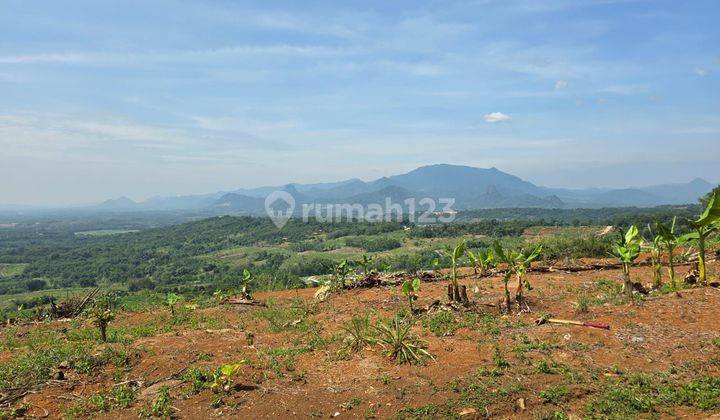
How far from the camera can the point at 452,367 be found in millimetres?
7234

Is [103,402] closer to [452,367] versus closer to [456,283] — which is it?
[452,367]

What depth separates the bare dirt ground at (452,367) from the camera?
604 cm

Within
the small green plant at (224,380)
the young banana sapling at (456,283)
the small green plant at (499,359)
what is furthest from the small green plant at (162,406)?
the young banana sapling at (456,283)

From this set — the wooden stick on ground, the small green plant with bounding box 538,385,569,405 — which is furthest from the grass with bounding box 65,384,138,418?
the wooden stick on ground

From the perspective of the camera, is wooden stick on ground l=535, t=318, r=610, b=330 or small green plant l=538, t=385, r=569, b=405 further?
wooden stick on ground l=535, t=318, r=610, b=330

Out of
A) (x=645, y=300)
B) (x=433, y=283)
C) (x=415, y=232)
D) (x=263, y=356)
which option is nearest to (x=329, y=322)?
(x=263, y=356)

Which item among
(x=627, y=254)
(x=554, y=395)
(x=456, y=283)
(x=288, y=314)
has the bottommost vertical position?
(x=288, y=314)

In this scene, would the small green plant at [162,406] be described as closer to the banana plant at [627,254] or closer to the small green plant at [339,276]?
the small green plant at [339,276]

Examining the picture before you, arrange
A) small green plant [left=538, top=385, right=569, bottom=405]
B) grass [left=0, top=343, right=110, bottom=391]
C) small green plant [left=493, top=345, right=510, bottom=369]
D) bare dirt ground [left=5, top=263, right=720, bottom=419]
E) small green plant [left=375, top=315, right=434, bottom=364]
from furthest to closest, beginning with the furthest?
small green plant [left=375, top=315, right=434, bottom=364] → grass [left=0, top=343, right=110, bottom=391] → small green plant [left=493, top=345, right=510, bottom=369] → bare dirt ground [left=5, top=263, right=720, bottom=419] → small green plant [left=538, top=385, right=569, bottom=405]

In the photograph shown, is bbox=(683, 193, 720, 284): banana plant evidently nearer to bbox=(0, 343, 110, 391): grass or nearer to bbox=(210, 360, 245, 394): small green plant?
bbox=(210, 360, 245, 394): small green plant

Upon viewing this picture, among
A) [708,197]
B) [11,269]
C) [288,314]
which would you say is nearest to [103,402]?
[288,314]

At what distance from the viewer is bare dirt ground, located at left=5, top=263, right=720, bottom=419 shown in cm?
604

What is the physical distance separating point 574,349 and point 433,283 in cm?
776

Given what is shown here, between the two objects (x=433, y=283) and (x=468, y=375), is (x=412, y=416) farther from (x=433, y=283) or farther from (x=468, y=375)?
(x=433, y=283)
